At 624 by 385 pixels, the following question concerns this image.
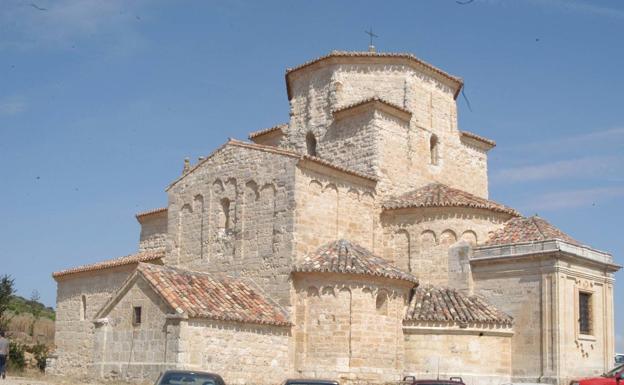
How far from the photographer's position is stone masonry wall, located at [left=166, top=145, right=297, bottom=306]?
21.9m

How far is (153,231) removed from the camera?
2989 cm

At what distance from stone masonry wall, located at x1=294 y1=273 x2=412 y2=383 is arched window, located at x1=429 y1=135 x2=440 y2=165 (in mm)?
7434

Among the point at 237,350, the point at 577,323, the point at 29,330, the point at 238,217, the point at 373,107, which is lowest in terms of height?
the point at 29,330

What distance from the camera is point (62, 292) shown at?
29844mm

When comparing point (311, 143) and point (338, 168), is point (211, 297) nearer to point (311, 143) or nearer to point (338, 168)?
point (338, 168)

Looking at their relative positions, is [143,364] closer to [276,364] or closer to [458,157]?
[276,364]

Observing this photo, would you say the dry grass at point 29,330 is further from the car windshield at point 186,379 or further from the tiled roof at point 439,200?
the car windshield at point 186,379

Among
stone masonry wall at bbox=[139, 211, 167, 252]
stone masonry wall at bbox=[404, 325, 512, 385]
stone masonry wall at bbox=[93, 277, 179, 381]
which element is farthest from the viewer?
stone masonry wall at bbox=[139, 211, 167, 252]

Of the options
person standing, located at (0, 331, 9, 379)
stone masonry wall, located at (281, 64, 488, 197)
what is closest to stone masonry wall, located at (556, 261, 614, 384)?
stone masonry wall, located at (281, 64, 488, 197)

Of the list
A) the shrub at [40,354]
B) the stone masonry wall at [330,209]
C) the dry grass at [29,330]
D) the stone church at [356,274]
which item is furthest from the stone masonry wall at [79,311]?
the dry grass at [29,330]

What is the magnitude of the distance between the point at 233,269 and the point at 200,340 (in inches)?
172

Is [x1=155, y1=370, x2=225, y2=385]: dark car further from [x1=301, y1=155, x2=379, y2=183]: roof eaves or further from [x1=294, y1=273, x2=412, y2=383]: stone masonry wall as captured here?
[x1=301, y1=155, x2=379, y2=183]: roof eaves

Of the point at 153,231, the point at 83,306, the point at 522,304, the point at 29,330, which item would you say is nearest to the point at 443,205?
the point at 522,304

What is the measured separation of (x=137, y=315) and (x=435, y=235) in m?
9.19
